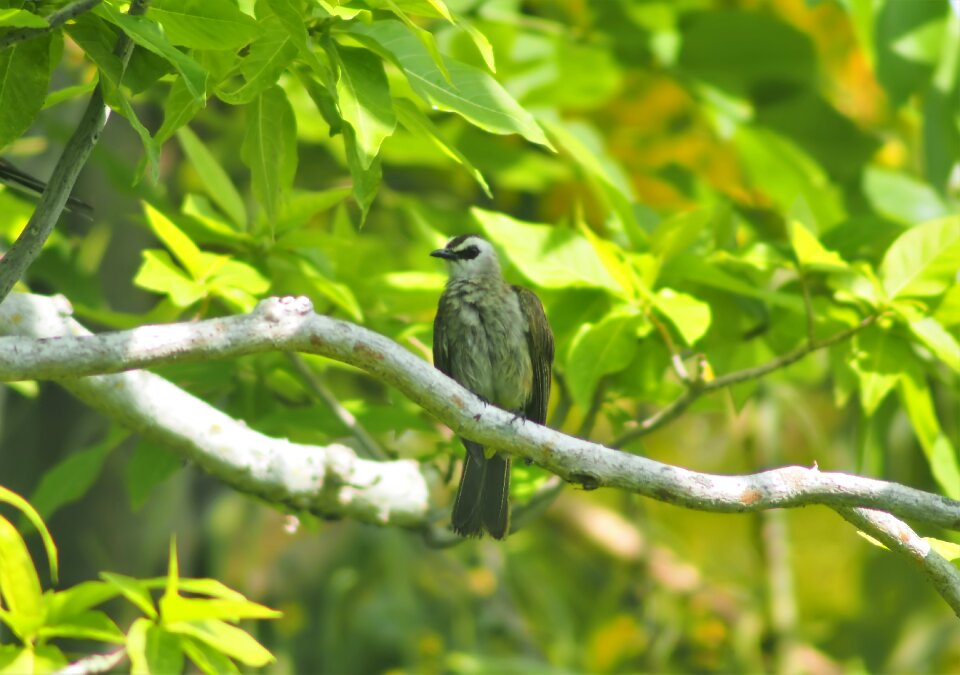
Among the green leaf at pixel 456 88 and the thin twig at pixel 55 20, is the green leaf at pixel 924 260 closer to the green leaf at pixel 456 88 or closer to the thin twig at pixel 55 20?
the green leaf at pixel 456 88

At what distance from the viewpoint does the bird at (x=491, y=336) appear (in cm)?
473

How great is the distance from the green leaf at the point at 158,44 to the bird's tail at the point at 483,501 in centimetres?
219

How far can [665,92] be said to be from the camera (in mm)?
8305

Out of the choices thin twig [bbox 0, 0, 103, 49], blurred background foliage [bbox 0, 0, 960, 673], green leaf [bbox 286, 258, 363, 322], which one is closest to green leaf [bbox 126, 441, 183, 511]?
blurred background foliage [bbox 0, 0, 960, 673]

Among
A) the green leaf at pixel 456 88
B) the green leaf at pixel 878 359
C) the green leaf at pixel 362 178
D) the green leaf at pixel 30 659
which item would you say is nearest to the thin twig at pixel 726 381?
the green leaf at pixel 878 359

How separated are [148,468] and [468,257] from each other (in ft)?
5.45

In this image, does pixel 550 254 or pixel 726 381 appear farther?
pixel 550 254

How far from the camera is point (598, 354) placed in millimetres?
4066

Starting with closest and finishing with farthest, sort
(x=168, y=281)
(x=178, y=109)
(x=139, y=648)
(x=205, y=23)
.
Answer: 1. (x=205, y=23)
2. (x=178, y=109)
3. (x=139, y=648)
4. (x=168, y=281)

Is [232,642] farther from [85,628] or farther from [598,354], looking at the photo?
[598,354]

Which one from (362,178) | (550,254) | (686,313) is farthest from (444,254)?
(362,178)

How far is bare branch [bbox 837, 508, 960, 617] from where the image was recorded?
10.1 ft

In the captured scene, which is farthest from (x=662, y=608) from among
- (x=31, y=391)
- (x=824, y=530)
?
(x=31, y=391)

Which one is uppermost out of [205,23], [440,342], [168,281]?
[205,23]
